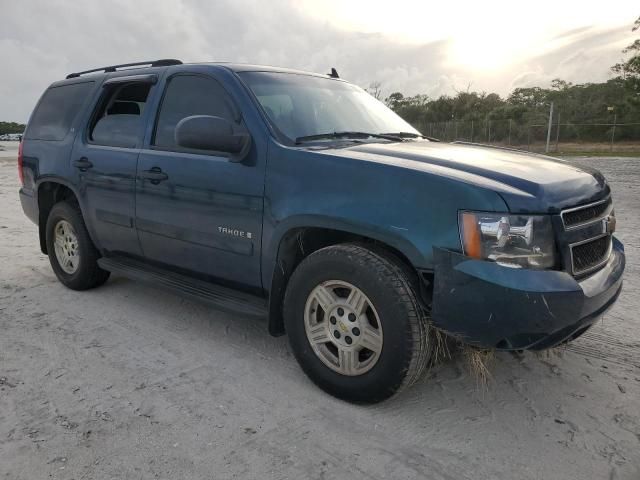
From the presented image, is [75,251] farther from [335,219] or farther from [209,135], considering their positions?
[335,219]

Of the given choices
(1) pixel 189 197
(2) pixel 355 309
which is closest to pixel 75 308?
(1) pixel 189 197

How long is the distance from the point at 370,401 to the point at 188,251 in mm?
1617

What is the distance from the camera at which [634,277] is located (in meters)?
4.98

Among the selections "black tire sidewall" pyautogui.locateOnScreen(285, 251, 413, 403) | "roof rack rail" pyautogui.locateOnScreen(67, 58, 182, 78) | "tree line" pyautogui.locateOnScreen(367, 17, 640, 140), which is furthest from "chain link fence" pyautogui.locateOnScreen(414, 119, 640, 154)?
"black tire sidewall" pyautogui.locateOnScreen(285, 251, 413, 403)

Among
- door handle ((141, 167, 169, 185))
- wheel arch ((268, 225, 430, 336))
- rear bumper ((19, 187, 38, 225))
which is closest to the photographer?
wheel arch ((268, 225, 430, 336))

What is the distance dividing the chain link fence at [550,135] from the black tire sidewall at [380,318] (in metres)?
28.6

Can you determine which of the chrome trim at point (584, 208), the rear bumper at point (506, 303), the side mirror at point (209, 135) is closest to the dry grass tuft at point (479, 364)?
the rear bumper at point (506, 303)

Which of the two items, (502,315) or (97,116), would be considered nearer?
(502,315)

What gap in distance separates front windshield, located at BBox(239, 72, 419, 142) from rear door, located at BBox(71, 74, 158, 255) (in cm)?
102

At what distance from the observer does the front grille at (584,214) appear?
255 centimetres

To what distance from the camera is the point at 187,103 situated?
146 inches

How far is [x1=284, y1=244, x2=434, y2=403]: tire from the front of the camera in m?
2.56

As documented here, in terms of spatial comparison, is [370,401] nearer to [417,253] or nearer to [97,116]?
[417,253]

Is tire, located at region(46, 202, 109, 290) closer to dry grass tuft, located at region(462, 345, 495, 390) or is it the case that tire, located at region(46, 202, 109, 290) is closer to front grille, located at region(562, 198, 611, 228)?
dry grass tuft, located at region(462, 345, 495, 390)
